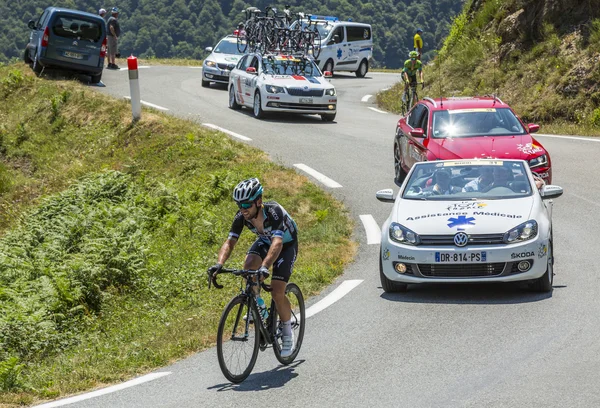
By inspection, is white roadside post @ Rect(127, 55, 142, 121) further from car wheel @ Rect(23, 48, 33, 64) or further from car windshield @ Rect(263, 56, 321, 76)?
car wheel @ Rect(23, 48, 33, 64)

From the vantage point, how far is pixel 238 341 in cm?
789

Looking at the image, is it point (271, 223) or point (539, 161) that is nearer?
point (271, 223)

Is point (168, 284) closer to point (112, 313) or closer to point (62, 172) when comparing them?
point (112, 313)

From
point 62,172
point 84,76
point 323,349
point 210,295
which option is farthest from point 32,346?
point 84,76

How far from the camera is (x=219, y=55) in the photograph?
111 ft

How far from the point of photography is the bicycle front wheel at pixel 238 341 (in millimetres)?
7828

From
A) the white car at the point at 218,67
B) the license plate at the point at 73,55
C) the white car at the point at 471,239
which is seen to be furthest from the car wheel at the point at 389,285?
the white car at the point at 218,67

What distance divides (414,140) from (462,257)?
6.51 m

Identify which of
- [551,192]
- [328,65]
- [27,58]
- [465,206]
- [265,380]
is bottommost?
[328,65]

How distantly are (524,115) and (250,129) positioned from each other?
7.35m

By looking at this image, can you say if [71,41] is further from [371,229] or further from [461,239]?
[461,239]

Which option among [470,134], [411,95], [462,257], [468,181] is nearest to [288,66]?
[411,95]

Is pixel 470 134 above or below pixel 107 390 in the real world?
above

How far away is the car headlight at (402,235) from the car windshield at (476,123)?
18.1 ft
